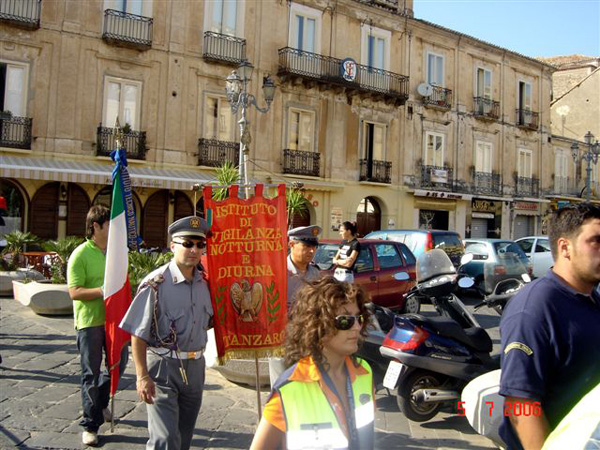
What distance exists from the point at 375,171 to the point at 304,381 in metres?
21.4

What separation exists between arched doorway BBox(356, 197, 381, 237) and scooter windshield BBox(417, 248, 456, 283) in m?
17.5

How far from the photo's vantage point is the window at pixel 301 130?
21.0m

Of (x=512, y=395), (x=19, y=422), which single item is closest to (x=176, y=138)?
(x=19, y=422)

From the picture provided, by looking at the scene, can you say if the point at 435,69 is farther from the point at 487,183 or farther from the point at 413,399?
the point at 413,399

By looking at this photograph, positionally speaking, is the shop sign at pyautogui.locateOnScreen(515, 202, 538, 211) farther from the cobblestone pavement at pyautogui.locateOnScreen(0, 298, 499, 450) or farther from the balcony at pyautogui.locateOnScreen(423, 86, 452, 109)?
the cobblestone pavement at pyautogui.locateOnScreen(0, 298, 499, 450)

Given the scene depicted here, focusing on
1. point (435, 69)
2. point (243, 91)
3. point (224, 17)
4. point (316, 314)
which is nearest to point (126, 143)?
point (224, 17)

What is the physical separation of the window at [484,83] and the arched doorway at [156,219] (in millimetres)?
17185

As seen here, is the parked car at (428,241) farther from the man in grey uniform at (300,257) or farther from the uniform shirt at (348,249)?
the man in grey uniform at (300,257)

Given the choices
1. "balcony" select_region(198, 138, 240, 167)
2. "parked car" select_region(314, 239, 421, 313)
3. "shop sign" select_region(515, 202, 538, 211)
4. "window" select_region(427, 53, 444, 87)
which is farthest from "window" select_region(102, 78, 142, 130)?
"shop sign" select_region(515, 202, 538, 211)

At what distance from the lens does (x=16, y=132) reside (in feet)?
52.6

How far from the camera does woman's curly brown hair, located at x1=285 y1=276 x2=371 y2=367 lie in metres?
2.10

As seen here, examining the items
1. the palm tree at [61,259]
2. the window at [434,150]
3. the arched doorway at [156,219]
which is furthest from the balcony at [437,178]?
the palm tree at [61,259]

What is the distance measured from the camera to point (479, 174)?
27.0 meters
